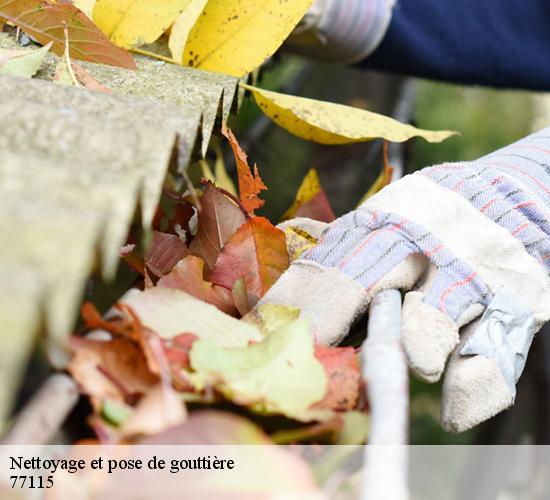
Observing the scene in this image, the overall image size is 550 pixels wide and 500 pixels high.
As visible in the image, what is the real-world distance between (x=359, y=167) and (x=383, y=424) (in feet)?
3.92

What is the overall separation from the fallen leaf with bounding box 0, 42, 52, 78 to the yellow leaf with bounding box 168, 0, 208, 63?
0.14 metres

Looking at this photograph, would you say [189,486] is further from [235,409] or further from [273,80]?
[273,80]

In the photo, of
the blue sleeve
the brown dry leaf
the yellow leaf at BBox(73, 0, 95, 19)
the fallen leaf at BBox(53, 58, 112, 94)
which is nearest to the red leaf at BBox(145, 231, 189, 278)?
the brown dry leaf

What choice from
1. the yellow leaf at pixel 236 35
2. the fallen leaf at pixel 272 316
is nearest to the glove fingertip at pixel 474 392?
the fallen leaf at pixel 272 316

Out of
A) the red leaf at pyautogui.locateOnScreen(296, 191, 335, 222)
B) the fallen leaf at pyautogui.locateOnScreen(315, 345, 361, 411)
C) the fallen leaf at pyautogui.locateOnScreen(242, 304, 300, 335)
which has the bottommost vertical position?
the red leaf at pyautogui.locateOnScreen(296, 191, 335, 222)

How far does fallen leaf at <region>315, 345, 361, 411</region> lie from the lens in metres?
0.39

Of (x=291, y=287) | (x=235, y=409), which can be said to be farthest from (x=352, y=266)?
(x=235, y=409)

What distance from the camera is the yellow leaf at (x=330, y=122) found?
25.7 inches

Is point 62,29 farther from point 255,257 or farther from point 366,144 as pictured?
point 366,144

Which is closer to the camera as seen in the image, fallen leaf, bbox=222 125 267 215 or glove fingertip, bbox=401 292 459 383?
glove fingertip, bbox=401 292 459 383

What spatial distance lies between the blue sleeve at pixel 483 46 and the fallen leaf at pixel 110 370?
98 cm

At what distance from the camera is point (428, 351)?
0.45 metres

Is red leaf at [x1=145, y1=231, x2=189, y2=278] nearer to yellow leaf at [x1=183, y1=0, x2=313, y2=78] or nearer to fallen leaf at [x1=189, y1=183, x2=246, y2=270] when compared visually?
fallen leaf at [x1=189, y1=183, x2=246, y2=270]

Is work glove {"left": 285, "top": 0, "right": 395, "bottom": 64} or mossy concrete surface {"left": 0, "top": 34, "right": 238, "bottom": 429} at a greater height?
mossy concrete surface {"left": 0, "top": 34, "right": 238, "bottom": 429}
